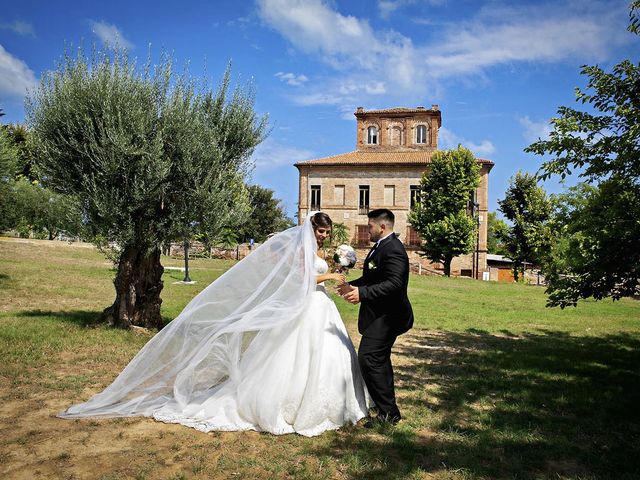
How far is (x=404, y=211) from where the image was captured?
51.1 metres

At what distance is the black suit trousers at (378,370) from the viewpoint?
556cm

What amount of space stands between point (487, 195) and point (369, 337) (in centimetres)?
4809

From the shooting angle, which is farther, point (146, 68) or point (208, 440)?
point (146, 68)

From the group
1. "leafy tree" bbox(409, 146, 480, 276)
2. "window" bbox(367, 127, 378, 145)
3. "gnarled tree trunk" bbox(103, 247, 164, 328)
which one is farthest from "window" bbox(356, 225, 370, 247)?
"gnarled tree trunk" bbox(103, 247, 164, 328)

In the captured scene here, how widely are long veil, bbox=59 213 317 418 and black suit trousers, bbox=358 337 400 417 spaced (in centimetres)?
96

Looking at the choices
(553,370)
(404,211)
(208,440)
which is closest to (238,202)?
(208,440)

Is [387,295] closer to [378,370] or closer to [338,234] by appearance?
[378,370]

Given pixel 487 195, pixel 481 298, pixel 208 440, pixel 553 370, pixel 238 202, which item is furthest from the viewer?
pixel 487 195

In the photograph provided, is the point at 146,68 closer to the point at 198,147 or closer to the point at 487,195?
the point at 198,147

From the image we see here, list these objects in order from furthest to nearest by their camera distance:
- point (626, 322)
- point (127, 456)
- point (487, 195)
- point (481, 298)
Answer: point (487, 195)
point (481, 298)
point (626, 322)
point (127, 456)

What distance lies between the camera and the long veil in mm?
5719

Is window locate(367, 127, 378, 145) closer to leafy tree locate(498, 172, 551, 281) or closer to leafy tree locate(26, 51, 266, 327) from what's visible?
leafy tree locate(498, 172, 551, 281)

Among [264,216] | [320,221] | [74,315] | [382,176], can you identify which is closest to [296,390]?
[320,221]

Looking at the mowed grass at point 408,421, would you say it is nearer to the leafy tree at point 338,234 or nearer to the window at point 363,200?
the leafy tree at point 338,234
